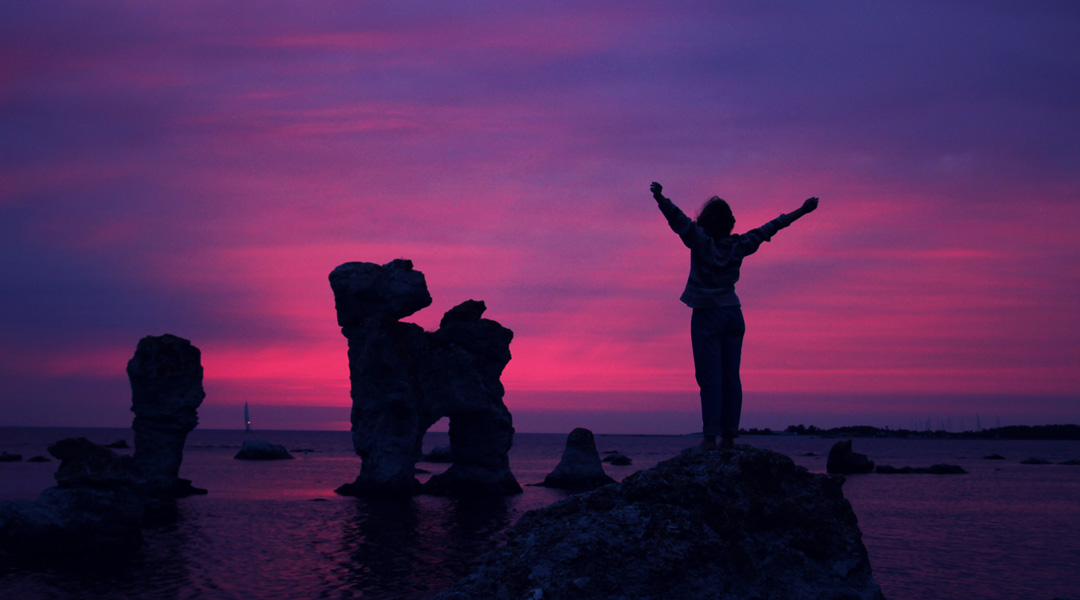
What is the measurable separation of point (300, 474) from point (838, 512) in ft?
240

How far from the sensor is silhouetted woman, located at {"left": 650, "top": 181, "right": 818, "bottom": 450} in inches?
324

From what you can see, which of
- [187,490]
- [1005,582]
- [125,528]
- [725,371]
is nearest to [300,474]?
[187,490]

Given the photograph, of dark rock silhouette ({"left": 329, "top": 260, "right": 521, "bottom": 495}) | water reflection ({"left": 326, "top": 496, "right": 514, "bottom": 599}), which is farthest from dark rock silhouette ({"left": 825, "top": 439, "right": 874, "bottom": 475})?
water reflection ({"left": 326, "top": 496, "right": 514, "bottom": 599})

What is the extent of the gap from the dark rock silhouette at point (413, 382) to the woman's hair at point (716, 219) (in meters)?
37.2

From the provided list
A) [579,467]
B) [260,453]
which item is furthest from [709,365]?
[260,453]

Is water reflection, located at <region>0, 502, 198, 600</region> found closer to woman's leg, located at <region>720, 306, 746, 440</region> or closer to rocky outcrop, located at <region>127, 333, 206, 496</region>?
woman's leg, located at <region>720, 306, 746, 440</region>

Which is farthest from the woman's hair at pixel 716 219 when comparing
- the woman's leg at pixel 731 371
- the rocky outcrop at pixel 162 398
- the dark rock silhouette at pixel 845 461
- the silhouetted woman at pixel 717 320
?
the dark rock silhouette at pixel 845 461

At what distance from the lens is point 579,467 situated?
179ft

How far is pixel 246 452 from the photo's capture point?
348ft

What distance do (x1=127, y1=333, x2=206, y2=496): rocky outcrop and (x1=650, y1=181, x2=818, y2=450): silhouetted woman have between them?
3747 centimetres

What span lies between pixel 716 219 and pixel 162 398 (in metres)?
38.4

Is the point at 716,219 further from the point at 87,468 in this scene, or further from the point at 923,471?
the point at 923,471

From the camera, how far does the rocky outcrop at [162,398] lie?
40.5 metres

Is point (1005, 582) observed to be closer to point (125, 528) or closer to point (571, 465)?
point (125, 528)
